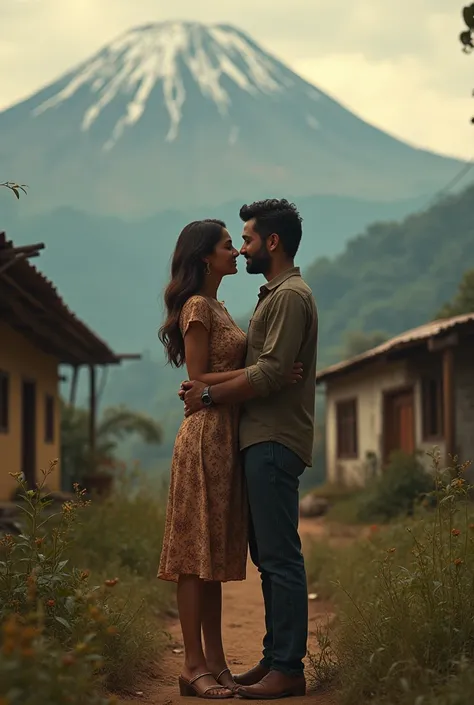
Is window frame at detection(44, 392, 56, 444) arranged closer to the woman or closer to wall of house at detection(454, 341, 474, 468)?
wall of house at detection(454, 341, 474, 468)

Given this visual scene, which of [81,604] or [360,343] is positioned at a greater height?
[360,343]

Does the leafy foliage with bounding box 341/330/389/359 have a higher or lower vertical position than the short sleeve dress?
higher

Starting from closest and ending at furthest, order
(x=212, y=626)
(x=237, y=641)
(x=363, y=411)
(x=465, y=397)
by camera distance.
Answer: (x=212, y=626) → (x=237, y=641) → (x=465, y=397) → (x=363, y=411)

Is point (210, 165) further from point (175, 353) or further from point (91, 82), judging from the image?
point (175, 353)

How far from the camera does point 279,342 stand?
14.3 feet

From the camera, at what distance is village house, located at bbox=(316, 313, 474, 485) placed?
14.6 metres

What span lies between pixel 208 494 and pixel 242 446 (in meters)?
0.24

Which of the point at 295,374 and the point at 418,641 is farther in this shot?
the point at 295,374

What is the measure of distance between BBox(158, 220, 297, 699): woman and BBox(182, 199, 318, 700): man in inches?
3.0

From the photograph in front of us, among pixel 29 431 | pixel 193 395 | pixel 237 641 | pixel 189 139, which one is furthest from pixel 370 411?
pixel 189 139

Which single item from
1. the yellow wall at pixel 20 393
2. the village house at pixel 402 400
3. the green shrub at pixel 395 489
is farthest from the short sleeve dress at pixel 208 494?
the green shrub at pixel 395 489

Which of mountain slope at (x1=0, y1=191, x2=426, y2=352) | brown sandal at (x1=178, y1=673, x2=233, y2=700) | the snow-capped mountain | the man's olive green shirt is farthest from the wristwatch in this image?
the snow-capped mountain

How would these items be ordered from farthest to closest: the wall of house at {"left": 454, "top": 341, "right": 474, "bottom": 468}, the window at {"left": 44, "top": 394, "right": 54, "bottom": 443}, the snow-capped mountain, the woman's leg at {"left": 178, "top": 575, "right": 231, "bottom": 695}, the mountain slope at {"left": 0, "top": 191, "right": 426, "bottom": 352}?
the snow-capped mountain, the mountain slope at {"left": 0, "top": 191, "right": 426, "bottom": 352}, the window at {"left": 44, "top": 394, "right": 54, "bottom": 443}, the wall of house at {"left": 454, "top": 341, "right": 474, "bottom": 468}, the woman's leg at {"left": 178, "top": 575, "right": 231, "bottom": 695}

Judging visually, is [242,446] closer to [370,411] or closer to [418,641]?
[418,641]
